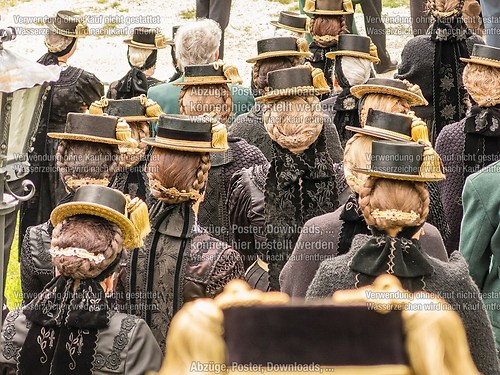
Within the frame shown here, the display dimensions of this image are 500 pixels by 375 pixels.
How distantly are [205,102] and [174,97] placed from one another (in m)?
1.28

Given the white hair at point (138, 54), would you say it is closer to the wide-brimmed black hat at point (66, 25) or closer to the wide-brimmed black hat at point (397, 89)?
the wide-brimmed black hat at point (66, 25)

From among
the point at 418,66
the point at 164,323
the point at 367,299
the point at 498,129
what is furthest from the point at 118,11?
the point at 367,299

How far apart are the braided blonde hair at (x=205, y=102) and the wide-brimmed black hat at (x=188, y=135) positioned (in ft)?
3.18

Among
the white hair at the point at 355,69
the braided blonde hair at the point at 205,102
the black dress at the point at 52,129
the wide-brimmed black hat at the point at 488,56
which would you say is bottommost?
the black dress at the point at 52,129

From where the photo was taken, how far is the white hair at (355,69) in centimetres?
739

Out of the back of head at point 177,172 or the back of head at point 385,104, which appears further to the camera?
the back of head at point 385,104

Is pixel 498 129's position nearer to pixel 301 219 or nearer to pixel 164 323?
pixel 301 219

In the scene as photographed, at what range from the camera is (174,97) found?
7152 millimetres

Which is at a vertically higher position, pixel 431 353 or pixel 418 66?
pixel 431 353

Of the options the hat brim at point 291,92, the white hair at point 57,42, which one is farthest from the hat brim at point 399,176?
the white hair at point 57,42

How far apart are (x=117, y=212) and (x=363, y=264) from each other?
88cm

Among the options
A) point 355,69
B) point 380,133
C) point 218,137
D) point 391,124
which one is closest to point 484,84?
point 355,69

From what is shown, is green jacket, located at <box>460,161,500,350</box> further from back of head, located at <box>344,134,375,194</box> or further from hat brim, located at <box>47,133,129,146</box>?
hat brim, located at <box>47,133,129,146</box>

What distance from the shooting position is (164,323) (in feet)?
14.7
